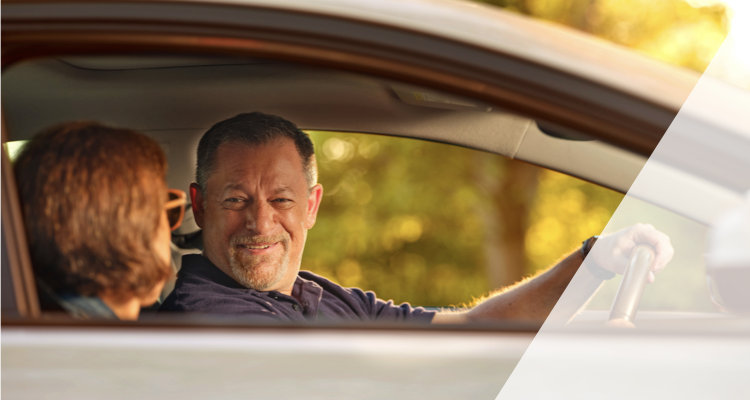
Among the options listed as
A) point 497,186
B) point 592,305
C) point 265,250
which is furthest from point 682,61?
point 265,250

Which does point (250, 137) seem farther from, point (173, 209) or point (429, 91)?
point (429, 91)

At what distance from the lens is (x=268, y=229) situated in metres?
1.85

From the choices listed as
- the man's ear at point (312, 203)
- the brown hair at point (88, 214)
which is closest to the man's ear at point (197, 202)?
the man's ear at point (312, 203)

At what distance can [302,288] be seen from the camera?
2.07 metres

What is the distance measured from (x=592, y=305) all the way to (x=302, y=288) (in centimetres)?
94

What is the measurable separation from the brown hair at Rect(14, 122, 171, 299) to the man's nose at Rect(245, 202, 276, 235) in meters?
0.58

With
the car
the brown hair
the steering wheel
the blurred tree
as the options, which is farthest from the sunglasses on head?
the blurred tree

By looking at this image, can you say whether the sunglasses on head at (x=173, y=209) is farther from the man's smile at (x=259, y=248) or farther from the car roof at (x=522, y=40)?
the car roof at (x=522, y=40)

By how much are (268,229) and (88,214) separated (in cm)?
74

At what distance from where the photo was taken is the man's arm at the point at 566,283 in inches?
65.5

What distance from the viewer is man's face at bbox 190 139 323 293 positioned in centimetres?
183

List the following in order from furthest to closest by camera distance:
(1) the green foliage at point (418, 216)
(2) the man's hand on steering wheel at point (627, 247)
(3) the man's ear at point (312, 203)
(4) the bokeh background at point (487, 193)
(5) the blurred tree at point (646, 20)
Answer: (1) the green foliage at point (418, 216) → (4) the bokeh background at point (487, 193) → (5) the blurred tree at point (646, 20) → (3) the man's ear at point (312, 203) → (2) the man's hand on steering wheel at point (627, 247)

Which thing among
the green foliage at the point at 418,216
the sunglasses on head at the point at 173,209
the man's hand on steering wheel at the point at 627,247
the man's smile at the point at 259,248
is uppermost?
the green foliage at the point at 418,216

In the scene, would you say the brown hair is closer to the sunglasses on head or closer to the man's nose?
the sunglasses on head
